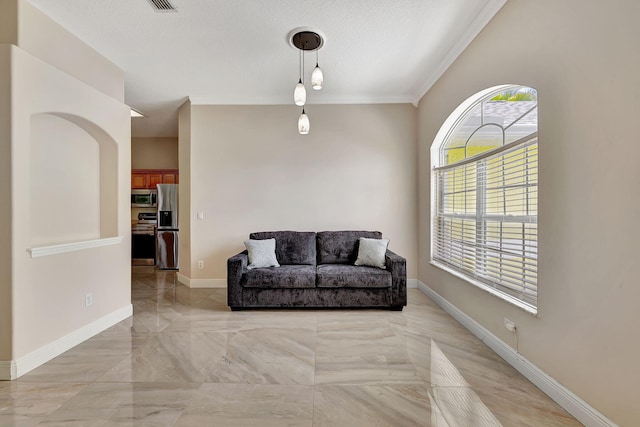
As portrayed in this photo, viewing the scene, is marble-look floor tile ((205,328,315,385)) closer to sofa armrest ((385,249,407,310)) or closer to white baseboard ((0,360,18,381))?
sofa armrest ((385,249,407,310))

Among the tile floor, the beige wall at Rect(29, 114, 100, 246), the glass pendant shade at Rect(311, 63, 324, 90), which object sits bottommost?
the tile floor

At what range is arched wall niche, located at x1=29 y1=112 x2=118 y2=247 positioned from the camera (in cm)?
262

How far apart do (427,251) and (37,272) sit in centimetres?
428

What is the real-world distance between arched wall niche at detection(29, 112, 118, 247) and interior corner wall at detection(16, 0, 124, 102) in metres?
0.50

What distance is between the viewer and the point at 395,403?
1.96 m

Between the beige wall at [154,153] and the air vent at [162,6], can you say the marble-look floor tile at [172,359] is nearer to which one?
the air vent at [162,6]

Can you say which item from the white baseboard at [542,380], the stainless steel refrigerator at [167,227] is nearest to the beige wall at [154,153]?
the stainless steel refrigerator at [167,227]

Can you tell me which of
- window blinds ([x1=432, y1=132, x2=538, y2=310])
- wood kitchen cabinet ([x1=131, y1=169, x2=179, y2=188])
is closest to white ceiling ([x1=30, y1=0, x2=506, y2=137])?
window blinds ([x1=432, y1=132, x2=538, y2=310])

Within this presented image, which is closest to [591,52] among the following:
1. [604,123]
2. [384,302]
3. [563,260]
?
[604,123]

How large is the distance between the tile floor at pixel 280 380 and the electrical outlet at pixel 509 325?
29cm

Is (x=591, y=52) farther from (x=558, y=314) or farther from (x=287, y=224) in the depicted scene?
(x=287, y=224)

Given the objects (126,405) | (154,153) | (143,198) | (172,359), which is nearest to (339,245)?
(172,359)

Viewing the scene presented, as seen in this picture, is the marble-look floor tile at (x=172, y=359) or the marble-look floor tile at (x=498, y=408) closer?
the marble-look floor tile at (x=498, y=408)

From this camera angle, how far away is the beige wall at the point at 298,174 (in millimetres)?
4762
